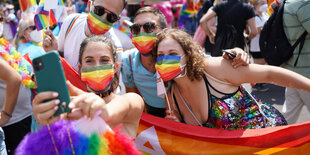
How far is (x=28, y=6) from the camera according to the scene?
2939mm

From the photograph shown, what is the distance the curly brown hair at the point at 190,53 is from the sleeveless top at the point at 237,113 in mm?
96

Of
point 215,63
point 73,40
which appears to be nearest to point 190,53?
point 215,63

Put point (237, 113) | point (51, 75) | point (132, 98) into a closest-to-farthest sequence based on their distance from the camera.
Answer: point (51, 75) < point (132, 98) < point (237, 113)

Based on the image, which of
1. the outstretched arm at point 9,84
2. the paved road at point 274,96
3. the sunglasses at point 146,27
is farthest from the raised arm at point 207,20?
the outstretched arm at point 9,84

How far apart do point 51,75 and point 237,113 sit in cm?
163

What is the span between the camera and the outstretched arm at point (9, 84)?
2.02 m

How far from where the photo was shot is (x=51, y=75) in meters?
0.99

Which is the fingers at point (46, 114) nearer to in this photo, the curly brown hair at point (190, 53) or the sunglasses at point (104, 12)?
the curly brown hair at point (190, 53)

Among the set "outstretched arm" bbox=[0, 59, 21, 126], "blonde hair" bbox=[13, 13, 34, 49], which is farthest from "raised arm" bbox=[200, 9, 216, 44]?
"outstretched arm" bbox=[0, 59, 21, 126]

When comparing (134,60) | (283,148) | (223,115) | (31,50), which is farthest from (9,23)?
(283,148)

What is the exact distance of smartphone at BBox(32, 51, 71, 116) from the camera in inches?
38.5

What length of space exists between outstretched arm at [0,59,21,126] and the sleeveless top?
5.02 ft

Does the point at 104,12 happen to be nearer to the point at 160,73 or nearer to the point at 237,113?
the point at 160,73

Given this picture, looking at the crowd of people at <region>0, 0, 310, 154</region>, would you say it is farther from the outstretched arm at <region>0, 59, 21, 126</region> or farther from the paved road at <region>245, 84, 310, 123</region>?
the paved road at <region>245, 84, 310, 123</region>
